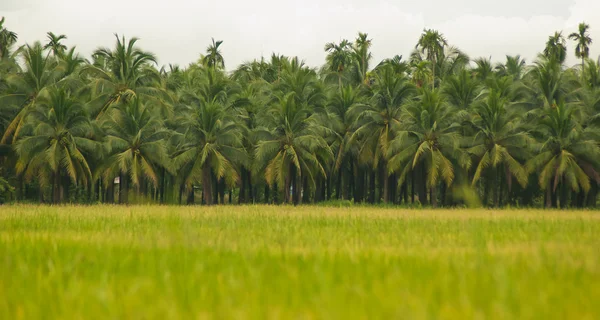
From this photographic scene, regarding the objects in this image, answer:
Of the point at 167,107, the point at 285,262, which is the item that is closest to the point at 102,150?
the point at 167,107

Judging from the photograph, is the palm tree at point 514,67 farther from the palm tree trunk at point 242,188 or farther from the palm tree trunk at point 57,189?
the palm tree trunk at point 57,189

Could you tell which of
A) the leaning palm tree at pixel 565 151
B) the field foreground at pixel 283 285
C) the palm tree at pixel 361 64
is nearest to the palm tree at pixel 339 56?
the palm tree at pixel 361 64

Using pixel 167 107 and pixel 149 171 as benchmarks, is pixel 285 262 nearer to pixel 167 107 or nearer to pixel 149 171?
pixel 149 171

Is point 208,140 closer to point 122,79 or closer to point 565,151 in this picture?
point 122,79

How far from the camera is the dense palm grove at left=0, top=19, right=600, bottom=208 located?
119ft

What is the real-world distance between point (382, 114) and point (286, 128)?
6217mm

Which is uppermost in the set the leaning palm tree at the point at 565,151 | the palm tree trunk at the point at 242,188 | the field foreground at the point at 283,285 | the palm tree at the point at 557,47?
the palm tree at the point at 557,47

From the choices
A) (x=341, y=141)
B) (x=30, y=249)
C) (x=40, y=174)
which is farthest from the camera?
(x=341, y=141)

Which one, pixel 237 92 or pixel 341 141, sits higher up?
pixel 237 92

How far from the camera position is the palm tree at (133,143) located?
119ft

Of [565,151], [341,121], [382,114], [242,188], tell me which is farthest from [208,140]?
[565,151]

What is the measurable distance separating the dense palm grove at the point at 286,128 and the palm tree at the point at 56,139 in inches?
3.0

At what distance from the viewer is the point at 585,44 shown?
5691 centimetres

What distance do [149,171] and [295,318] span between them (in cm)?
3296
